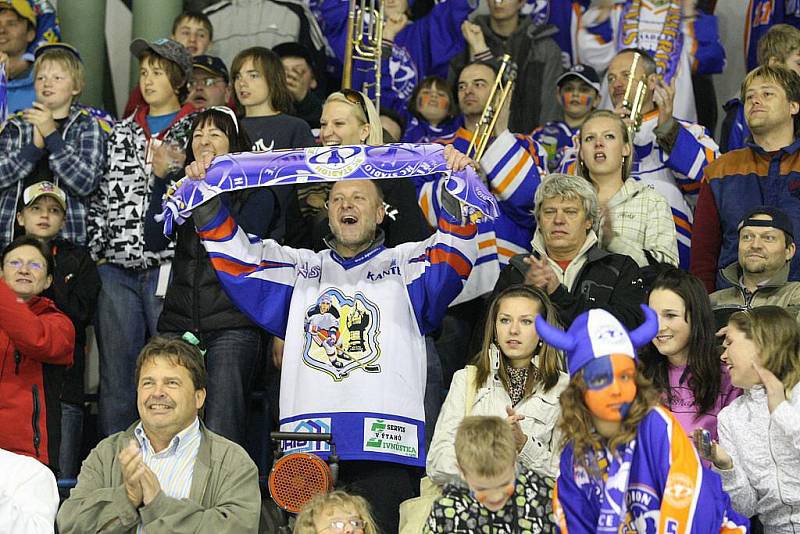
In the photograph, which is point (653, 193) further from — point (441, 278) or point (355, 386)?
point (355, 386)

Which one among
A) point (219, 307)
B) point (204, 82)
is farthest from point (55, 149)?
point (219, 307)

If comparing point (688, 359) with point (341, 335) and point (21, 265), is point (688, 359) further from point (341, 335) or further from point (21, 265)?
point (21, 265)

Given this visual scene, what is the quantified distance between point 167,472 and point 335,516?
0.75 m

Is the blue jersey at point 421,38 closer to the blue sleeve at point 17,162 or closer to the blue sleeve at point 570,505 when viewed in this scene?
the blue sleeve at point 17,162

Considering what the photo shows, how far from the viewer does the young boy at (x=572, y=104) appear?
8203 millimetres

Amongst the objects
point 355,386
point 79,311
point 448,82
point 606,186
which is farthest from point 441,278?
point 448,82

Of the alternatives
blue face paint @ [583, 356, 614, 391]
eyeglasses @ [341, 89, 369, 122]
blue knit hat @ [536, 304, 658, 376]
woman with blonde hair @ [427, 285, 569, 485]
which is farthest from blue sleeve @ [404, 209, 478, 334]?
blue face paint @ [583, 356, 614, 391]

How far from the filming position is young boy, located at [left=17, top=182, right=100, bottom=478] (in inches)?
265

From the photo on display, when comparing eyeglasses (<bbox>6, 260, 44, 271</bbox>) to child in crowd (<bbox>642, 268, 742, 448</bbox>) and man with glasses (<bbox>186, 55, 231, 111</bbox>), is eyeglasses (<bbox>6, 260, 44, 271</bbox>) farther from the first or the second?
child in crowd (<bbox>642, 268, 742, 448</bbox>)

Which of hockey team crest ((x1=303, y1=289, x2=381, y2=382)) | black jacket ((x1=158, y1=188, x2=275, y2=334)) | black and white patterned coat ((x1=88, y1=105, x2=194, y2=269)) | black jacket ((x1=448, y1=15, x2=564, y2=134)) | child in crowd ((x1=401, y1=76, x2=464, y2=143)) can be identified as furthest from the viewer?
black jacket ((x1=448, y1=15, x2=564, y2=134))

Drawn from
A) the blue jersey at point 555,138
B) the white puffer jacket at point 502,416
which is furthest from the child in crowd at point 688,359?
the blue jersey at point 555,138

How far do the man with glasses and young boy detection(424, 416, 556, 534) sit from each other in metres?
3.64

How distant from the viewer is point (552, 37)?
925 cm

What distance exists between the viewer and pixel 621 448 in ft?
14.9
